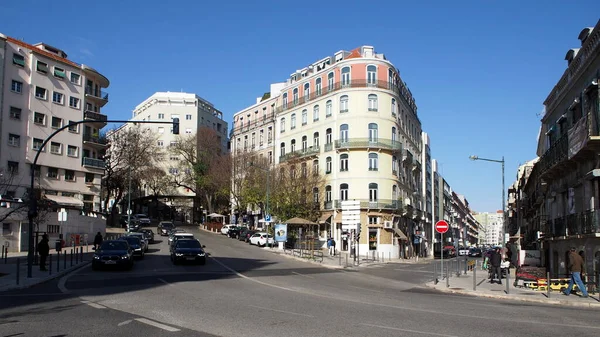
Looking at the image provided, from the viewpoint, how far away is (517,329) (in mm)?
11266

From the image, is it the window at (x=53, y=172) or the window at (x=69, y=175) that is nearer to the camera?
the window at (x=53, y=172)

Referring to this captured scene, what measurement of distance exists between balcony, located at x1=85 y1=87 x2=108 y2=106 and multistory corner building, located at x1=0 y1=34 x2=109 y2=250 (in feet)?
0.39

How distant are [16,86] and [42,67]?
13.5 feet

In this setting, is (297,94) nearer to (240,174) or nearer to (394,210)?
(240,174)

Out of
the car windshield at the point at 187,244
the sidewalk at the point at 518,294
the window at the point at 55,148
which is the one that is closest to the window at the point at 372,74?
the car windshield at the point at 187,244

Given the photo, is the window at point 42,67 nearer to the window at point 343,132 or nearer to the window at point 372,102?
the window at point 343,132

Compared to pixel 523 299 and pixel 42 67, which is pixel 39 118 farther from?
pixel 523 299

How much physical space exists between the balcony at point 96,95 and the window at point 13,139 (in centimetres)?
1107

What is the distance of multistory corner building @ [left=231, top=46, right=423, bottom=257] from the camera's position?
60.0 m

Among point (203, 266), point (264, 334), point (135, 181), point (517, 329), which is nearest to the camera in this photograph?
point (264, 334)

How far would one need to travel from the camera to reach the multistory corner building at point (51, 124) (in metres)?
54.7

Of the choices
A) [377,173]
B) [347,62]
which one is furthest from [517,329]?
[347,62]

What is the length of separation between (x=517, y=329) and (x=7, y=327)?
10.3 meters

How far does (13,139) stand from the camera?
182ft
